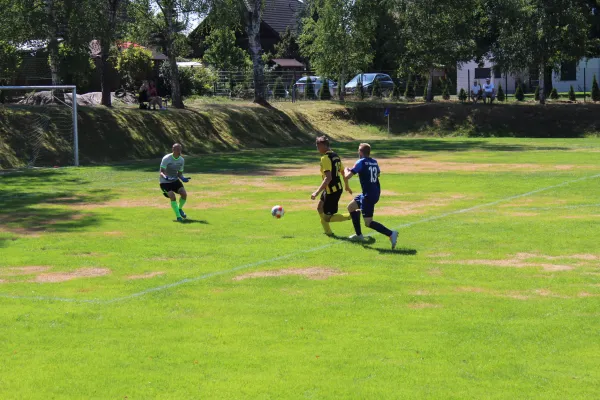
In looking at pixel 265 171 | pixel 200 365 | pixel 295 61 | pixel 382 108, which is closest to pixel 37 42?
pixel 265 171

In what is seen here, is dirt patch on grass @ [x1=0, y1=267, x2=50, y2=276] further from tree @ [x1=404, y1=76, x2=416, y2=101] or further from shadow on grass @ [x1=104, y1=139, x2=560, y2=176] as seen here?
tree @ [x1=404, y1=76, x2=416, y2=101]

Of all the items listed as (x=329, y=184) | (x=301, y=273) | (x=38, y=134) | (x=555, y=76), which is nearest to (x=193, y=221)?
(x=329, y=184)

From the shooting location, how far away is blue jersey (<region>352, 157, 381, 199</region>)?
51.9 feet

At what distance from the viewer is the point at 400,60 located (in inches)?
2311

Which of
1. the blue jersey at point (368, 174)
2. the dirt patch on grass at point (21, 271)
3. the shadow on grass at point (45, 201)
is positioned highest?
the blue jersey at point (368, 174)

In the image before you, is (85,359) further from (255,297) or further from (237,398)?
(255,297)

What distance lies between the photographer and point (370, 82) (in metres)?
65.9

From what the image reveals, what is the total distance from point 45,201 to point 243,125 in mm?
26067

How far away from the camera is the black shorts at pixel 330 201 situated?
17320 millimetres

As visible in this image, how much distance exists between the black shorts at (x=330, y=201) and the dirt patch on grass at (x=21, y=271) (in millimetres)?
5608

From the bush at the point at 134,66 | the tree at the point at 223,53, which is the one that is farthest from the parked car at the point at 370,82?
the bush at the point at 134,66

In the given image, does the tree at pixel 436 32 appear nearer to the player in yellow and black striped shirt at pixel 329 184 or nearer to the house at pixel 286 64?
the house at pixel 286 64

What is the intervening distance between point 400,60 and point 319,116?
23.9 feet

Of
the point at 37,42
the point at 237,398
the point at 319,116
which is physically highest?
the point at 37,42
